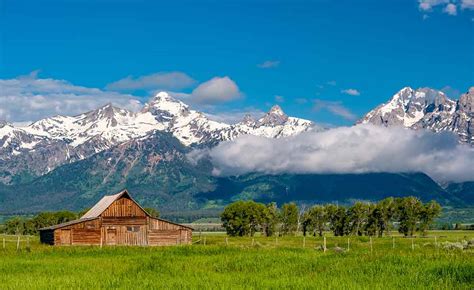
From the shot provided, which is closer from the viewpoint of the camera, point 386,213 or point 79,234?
point 79,234

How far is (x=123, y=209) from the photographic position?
3430 inches

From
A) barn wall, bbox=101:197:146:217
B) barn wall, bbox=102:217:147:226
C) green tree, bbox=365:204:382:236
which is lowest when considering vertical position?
green tree, bbox=365:204:382:236

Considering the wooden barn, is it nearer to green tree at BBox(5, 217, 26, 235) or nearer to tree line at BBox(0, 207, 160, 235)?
tree line at BBox(0, 207, 160, 235)

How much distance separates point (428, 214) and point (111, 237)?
90158mm

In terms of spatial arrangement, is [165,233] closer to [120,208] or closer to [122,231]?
[122,231]

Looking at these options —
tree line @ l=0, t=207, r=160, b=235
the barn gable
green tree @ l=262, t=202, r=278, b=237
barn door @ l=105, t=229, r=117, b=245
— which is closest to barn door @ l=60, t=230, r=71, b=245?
the barn gable

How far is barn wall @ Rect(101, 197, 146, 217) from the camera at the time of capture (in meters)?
86.2

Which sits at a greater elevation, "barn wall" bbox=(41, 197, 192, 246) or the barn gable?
the barn gable

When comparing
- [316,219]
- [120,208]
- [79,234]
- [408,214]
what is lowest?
[316,219]

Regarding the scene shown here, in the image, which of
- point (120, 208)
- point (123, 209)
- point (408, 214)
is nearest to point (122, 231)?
point (123, 209)

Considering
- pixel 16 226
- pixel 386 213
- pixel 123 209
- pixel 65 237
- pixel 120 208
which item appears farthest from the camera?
pixel 16 226

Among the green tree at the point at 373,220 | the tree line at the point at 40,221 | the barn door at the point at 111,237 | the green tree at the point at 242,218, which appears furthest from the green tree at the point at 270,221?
the barn door at the point at 111,237

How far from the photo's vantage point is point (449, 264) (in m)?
31.2

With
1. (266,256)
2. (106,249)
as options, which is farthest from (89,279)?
(106,249)
